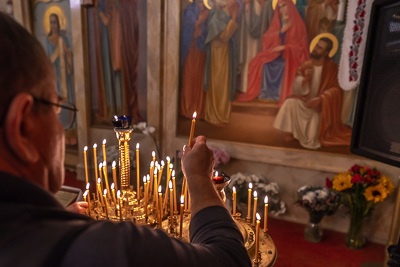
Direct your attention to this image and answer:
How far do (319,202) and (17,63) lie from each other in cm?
241

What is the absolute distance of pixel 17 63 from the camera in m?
0.48

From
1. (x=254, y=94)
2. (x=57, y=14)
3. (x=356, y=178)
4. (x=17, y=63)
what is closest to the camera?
(x=17, y=63)

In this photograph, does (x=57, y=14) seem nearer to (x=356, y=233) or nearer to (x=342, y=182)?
(x=342, y=182)

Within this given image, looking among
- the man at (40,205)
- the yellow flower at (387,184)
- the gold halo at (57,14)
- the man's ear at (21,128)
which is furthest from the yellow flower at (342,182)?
the gold halo at (57,14)

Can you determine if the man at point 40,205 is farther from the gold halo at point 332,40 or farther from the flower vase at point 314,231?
the gold halo at point 332,40

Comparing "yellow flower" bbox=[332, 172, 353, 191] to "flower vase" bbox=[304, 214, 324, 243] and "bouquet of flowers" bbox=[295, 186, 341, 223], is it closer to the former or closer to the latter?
"bouquet of flowers" bbox=[295, 186, 341, 223]

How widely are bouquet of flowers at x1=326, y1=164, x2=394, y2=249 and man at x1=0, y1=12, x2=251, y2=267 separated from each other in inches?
79.9

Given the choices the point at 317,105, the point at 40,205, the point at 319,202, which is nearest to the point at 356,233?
the point at 319,202

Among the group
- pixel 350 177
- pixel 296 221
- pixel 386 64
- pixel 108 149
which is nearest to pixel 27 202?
pixel 386 64

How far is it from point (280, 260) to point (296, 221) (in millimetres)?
827

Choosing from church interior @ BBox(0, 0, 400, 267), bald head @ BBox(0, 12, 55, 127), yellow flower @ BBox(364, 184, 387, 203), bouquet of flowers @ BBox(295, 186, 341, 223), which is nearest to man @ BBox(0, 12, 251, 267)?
bald head @ BBox(0, 12, 55, 127)

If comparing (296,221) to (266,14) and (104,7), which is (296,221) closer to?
(266,14)

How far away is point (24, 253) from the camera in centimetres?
43

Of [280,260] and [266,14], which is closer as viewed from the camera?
[280,260]
